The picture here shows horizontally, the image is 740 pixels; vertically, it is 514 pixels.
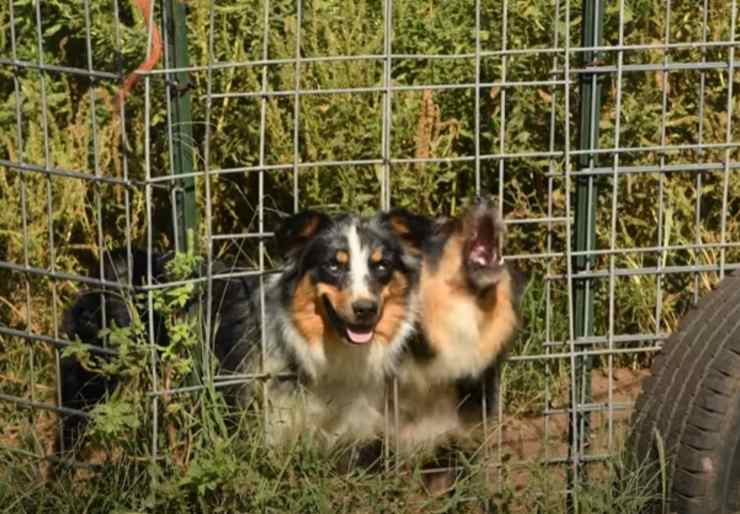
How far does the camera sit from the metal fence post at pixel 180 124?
15.8ft

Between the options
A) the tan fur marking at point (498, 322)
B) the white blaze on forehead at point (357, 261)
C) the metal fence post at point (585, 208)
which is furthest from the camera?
the tan fur marking at point (498, 322)

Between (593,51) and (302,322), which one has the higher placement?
(593,51)

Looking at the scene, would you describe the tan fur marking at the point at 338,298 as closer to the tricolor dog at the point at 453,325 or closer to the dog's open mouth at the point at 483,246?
the tricolor dog at the point at 453,325

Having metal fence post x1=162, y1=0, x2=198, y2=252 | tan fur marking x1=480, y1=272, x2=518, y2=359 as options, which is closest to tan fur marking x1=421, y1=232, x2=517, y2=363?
tan fur marking x1=480, y1=272, x2=518, y2=359

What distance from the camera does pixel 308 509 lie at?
5.06 metres

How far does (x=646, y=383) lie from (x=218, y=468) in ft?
4.78

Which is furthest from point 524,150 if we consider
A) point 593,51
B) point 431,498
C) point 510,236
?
point 431,498

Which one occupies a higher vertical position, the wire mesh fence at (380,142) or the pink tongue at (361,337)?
the wire mesh fence at (380,142)

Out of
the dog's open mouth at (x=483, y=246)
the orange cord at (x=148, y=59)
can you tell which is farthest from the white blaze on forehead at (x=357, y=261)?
the orange cord at (x=148, y=59)

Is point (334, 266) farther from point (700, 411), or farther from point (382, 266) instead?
point (700, 411)

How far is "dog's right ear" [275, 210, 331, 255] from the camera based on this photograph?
5.24 m

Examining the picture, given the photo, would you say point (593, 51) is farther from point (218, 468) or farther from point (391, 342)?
point (218, 468)

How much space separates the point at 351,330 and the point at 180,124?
923 millimetres

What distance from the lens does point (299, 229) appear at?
5.29 m
